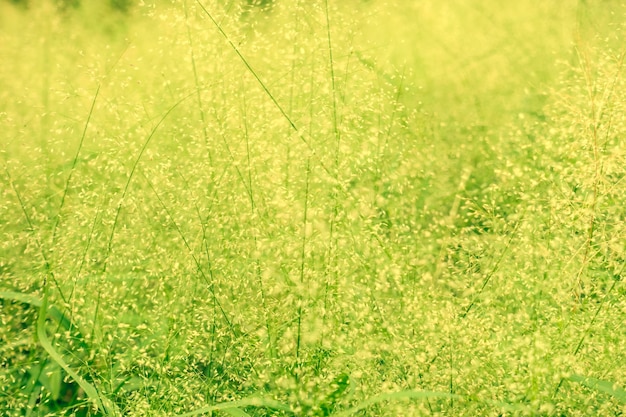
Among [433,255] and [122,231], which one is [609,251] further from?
[122,231]

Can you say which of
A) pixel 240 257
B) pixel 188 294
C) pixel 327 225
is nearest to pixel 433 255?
pixel 327 225

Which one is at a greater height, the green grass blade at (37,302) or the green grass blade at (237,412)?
the green grass blade at (237,412)

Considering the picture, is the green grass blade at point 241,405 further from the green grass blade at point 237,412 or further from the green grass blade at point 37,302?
the green grass blade at point 37,302

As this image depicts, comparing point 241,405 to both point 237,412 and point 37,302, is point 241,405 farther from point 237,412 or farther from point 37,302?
point 37,302

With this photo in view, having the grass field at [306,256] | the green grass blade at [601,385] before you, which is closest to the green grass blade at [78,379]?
the grass field at [306,256]

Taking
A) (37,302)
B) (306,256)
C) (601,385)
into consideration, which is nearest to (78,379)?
(37,302)

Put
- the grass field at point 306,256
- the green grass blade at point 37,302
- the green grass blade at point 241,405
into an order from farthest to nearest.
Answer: the green grass blade at point 37,302
the grass field at point 306,256
the green grass blade at point 241,405

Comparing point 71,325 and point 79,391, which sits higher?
point 71,325
